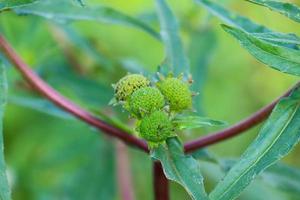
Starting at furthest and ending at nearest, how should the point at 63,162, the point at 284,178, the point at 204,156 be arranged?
the point at 63,162
the point at 284,178
the point at 204,156

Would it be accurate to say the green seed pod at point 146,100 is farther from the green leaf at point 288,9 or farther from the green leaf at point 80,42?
the green leaf at point 80,42

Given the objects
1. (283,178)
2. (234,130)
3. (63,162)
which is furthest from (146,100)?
(63,162)

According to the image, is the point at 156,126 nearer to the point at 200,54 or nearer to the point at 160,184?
the point at 160,184

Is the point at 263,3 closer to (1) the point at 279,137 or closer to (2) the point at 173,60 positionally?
(1) the point at 279,137

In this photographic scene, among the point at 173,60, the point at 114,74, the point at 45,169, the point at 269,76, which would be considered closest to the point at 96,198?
the point at 45,169

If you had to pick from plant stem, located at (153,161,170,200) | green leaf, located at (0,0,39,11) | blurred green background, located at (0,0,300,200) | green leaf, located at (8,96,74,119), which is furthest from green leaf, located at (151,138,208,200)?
blurred green background, located at (0,0,300,200)

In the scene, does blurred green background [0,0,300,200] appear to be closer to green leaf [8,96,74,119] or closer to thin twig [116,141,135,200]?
green leaf [8,96,74,119]

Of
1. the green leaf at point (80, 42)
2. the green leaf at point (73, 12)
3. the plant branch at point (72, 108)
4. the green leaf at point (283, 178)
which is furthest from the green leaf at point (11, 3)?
the green leaf at point (80, 42)
